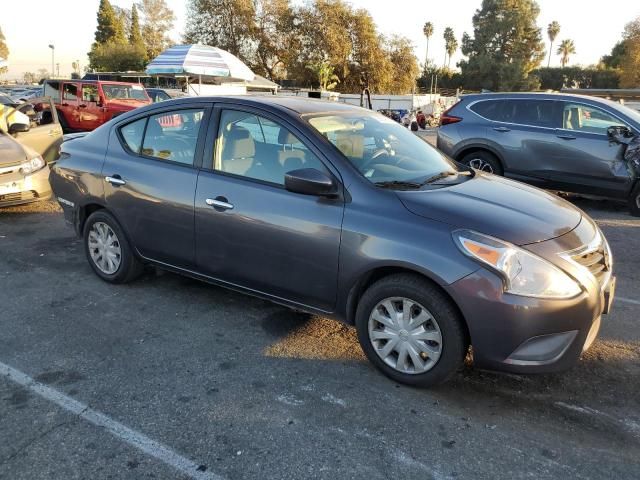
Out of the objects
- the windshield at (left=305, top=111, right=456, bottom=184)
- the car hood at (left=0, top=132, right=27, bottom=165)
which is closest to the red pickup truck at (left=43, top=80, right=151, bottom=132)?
the car hood at (left=0, top=132, right=27, bottom=165)

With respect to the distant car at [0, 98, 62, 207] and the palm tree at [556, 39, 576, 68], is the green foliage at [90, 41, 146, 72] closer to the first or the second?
the distant car at [0, 98, 62, 207]

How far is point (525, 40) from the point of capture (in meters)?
78.4

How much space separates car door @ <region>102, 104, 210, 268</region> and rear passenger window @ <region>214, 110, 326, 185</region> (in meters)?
0.21

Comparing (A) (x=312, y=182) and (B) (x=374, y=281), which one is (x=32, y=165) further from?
(B) (x=374, y=281)

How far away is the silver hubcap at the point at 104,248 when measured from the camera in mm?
4566

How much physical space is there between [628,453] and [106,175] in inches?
158

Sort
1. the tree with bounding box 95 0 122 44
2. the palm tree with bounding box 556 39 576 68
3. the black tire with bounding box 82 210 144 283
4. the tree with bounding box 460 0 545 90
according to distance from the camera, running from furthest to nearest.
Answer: the palm tree with bounding box 556 39 576 68
the tree with bounding box 95 0 122 44
the tree with bounding box 460 0 545 90
the black tire with bounding box 82 210 144 283

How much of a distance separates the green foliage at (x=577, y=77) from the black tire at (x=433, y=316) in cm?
7029

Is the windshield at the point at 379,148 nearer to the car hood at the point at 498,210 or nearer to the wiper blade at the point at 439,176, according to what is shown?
the wiper blade at the point at 439,176

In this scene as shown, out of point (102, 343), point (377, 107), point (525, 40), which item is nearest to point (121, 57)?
point (377, 107)

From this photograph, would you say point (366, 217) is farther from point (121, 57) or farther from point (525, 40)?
point (525, 40)

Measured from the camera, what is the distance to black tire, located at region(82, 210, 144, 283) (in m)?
4.45

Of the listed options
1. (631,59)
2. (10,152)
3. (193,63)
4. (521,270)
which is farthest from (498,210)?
(631,59)

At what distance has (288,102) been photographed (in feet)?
13.1
